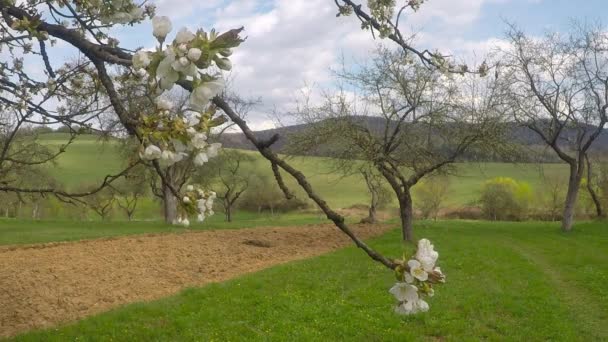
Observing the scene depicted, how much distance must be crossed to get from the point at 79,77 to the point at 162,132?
4.42 m

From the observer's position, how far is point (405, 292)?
6.32 ft

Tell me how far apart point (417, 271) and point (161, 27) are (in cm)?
111

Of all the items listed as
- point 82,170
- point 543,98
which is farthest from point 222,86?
point 82,170

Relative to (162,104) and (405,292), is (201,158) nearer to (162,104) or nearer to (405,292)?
(162,104)

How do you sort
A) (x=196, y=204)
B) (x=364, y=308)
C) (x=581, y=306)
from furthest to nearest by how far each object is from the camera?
(x=581, y=306) < (x=364, y=308) < (x=196, y=204)

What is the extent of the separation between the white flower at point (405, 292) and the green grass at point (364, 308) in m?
6.20

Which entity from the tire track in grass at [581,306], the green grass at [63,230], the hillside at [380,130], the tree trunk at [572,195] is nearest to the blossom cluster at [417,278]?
the tire track in grass at [581,306]

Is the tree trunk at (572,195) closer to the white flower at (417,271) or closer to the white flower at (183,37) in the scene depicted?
the white flower at (417,271)

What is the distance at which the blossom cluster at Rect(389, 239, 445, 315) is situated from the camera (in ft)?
6.10

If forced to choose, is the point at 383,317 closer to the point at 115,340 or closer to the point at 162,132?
the point at 115,340

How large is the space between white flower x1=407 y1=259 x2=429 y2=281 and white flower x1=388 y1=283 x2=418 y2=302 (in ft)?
0.18

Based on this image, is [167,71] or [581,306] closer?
[167,71]

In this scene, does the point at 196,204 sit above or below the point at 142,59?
below

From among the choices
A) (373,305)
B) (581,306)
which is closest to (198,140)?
(373,305)
